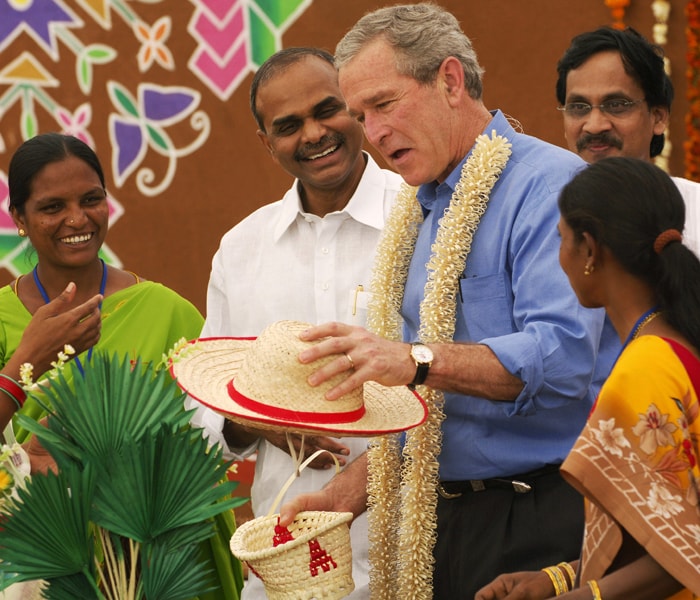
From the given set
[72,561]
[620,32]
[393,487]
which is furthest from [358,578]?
[620,32]

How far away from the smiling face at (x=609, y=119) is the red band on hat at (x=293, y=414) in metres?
1.78

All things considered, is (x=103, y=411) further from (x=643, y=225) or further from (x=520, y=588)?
(x=643, y=225)

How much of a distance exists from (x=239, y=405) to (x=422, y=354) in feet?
1.31

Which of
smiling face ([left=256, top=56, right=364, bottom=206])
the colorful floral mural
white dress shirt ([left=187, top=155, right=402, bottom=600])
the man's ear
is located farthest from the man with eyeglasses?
the colorful floral mural

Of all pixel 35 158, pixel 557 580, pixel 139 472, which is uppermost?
pixel 35 158

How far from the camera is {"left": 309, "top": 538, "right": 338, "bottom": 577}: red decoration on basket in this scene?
244 cm

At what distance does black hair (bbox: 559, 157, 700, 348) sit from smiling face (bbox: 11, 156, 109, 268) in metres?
2.20

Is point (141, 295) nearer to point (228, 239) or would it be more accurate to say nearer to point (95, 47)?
point (228, 239)

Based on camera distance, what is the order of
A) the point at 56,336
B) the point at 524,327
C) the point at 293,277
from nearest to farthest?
the point at 524,327
the point at 56,336
the point at 293,277

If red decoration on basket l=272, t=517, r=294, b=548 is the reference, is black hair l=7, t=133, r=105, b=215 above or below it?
above

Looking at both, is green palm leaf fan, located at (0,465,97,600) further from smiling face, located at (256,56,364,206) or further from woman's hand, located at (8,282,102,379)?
smiling face, located at (256,56,364,206)

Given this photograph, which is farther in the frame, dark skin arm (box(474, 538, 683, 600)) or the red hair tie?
the red hair tie

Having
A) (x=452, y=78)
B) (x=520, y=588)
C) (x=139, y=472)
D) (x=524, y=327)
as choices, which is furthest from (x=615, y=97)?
(x=139, y=472)

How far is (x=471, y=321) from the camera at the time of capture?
2873mm
